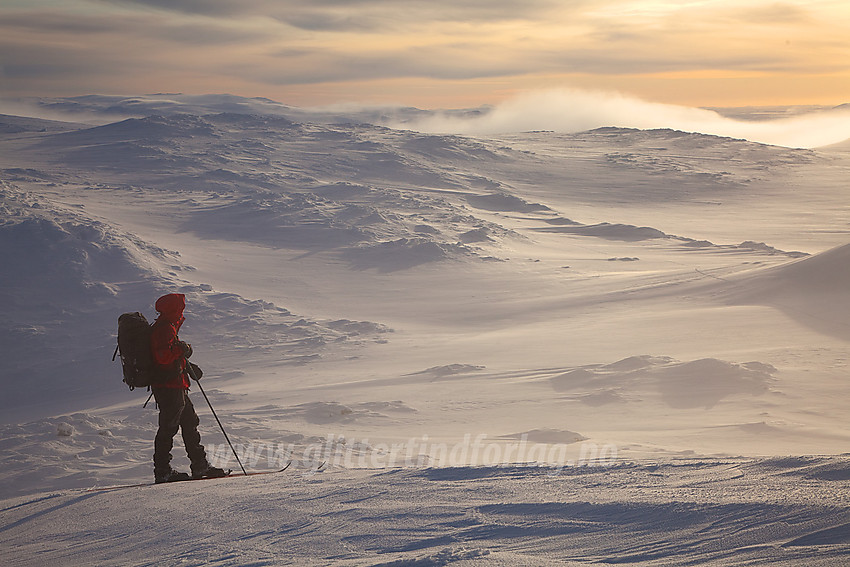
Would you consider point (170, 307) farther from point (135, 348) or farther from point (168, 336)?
point (135, 348)

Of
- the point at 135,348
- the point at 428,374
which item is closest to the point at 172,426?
the point at 135,348

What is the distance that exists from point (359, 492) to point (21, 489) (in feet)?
15.2

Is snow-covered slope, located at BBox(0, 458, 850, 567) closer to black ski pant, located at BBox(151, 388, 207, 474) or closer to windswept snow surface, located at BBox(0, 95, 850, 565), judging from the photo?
windswept snow surface, located at BBox(0, 95, 850, 565)

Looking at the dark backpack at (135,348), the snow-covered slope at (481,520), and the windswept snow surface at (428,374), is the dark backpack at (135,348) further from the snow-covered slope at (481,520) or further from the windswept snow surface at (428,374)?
the snow-covered slope at (481,520)

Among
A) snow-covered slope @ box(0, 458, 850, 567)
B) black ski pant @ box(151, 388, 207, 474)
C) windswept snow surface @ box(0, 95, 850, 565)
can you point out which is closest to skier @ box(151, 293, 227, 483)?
black ski pant @ box(151, 388, 207, 474)

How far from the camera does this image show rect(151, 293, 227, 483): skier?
16.5 ft

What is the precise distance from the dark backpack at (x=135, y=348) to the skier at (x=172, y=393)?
5 cm

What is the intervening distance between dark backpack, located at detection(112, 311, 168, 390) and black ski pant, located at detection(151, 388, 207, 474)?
0.67 feet

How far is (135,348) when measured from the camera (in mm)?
4988

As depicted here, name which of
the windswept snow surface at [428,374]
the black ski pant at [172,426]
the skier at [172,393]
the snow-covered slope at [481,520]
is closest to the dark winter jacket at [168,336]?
the skier at [172,393]

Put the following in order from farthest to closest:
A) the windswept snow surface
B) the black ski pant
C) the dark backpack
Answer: the black ski pant < the dark backpack < the windswept snow surface

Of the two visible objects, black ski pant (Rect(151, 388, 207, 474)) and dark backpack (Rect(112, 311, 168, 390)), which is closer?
dark backpack (Rect(112, 311, 168, 390))

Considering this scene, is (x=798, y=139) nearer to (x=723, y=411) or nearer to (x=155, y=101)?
(x=155, y=101)

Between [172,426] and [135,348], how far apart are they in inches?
26.7
